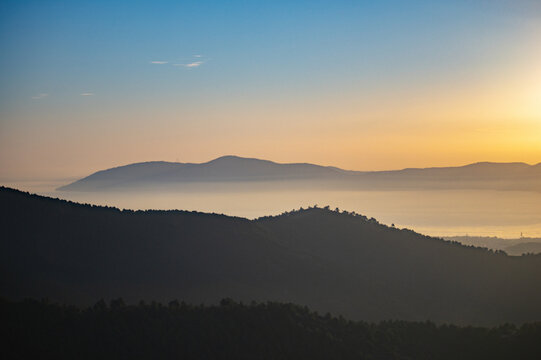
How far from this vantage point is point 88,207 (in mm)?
71562

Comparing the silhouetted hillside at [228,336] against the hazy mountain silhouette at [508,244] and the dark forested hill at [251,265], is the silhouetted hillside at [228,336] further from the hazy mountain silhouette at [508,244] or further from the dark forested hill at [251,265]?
the hazy mountain silhouette at [508,244]

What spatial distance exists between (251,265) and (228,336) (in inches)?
1114

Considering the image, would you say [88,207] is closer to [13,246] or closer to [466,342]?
Answer: [13,246]

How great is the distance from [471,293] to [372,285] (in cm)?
1171

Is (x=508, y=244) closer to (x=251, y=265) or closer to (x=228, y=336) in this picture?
(x=251, y=265)

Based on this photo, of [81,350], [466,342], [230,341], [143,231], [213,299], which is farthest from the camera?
[143,231]

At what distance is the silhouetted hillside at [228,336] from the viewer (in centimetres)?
3881

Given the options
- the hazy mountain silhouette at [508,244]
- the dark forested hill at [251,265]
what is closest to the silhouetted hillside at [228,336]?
the dark forested hill at [251,265]

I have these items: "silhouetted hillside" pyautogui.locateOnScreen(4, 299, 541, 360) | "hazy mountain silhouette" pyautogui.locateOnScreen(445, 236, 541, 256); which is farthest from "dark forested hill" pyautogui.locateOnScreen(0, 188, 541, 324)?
"hazy mountain silhouette" pyautogui.locateOnScreen(445, 236, 541, 256)

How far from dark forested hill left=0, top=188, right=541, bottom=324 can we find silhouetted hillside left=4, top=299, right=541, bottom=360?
13303mm

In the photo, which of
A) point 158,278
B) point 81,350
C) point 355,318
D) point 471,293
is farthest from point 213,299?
point 471,293

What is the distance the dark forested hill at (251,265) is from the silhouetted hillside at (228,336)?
13.3m

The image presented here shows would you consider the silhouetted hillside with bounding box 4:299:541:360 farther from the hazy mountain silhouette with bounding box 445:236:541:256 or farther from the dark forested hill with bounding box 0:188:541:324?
the hazy mountain silhouette with bounding box 445:236:541:256

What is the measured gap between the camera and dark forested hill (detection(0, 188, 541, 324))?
6025 centimetres
